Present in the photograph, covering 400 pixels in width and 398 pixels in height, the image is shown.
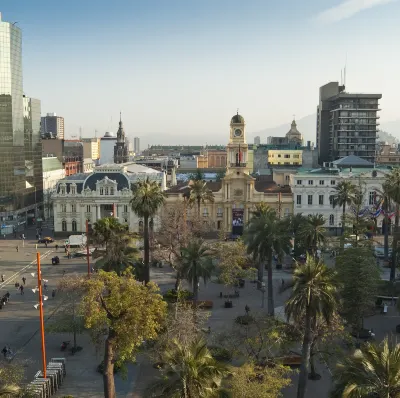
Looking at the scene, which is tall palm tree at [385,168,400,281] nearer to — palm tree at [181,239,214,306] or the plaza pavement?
the plaza pavement

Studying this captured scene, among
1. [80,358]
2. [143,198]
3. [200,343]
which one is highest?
[143,198]

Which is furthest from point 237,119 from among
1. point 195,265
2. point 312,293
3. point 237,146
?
point 312,293

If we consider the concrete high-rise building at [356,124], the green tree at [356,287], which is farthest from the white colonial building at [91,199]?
the concrete high-rise building at [356,124]

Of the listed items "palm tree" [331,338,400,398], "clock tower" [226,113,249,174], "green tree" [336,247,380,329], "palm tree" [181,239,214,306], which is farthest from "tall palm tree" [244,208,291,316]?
"clock tower" [226,113,249,174]

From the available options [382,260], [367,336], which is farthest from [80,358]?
[382,260]

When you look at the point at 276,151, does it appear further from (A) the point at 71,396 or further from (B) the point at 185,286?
(A) the point at 71,396

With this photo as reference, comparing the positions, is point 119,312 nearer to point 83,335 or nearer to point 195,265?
point 195,265
